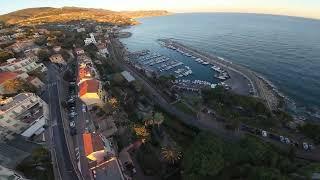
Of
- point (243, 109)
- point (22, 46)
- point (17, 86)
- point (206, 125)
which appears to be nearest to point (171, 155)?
point (206, 125)

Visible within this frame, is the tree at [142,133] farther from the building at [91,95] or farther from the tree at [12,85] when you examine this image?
the tree at [12,85]

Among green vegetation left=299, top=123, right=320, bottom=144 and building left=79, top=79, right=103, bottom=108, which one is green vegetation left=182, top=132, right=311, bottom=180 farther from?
building left=79, top=79, right=103, bottom=108

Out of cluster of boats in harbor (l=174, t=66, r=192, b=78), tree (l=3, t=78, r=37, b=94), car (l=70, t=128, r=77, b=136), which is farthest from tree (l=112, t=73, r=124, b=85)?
cluster of boats in harbor (l=174, t=66, r=192, b=78)

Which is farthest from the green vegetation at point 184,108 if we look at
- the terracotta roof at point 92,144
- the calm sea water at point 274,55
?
the terracotta roof at point 92,144

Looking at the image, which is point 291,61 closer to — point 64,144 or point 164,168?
point 164,168

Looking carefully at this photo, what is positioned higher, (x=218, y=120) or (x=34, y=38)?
(x=34, y=38)

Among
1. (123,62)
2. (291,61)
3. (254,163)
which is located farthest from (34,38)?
(291,61)
